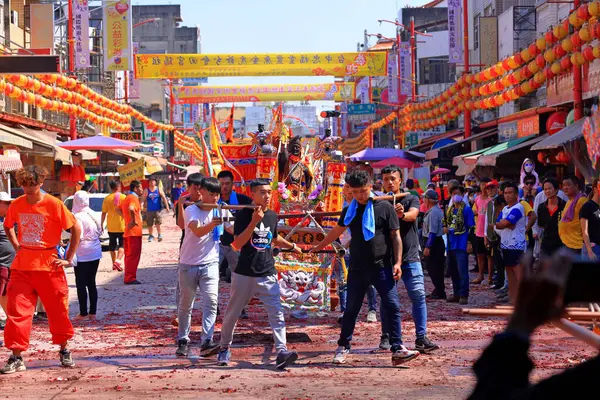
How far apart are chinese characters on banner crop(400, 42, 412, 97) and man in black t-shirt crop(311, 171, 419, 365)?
94.8ft

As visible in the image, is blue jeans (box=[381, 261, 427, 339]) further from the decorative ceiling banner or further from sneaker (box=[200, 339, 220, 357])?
the decorative ceiling banner

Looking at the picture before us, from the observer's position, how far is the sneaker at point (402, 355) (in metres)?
7.99

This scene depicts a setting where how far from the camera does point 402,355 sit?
7.98 metres

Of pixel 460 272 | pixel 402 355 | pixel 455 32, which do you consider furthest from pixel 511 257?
pixel 455 32

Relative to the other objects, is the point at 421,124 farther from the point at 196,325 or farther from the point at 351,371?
the point at 351,371

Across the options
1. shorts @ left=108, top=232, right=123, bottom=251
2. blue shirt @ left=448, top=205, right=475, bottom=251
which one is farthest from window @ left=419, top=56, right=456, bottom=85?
blue shirt @ left=448, top=205, right=475, bottom=251

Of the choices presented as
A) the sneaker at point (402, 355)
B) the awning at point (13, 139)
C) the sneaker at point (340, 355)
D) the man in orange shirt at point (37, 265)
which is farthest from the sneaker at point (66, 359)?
the awning at point (13, 139)

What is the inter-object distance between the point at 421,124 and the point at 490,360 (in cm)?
2979

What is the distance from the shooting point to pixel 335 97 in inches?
1857

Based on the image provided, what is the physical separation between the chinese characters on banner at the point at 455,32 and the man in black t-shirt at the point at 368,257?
819 inches

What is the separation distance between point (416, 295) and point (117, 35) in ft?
70.6

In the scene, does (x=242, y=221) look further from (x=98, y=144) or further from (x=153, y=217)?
(x=153, y=217)

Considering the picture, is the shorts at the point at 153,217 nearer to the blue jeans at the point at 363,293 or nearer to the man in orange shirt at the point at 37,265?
the man in orange shirt at the point at 37,265

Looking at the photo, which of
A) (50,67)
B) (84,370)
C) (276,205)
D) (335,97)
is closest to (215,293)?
(84,370)
